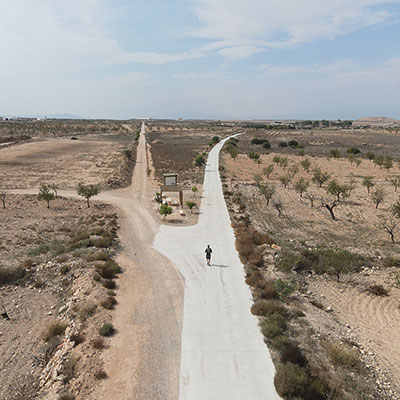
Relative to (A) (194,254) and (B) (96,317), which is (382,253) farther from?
(B) (96,317)

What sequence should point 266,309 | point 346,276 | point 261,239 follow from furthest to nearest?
point 261,239, point 346,276, point 266,309

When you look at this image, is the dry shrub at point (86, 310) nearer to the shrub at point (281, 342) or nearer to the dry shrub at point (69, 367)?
the dry shrub at point (69, 367)

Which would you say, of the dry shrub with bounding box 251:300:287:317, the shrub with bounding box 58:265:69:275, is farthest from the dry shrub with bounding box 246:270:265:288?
the shrub with bounding box 58:265:69:275

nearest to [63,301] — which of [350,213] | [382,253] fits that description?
[382,253]

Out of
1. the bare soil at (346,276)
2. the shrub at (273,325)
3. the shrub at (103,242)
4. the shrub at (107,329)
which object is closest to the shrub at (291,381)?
the bare soil at (346,276)

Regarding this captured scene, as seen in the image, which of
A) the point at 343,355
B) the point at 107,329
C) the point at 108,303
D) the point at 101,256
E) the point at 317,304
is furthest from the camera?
the point at 101,256

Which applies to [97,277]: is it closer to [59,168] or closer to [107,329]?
[107,329]

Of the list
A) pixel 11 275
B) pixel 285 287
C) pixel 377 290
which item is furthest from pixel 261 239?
pixel 11 275
